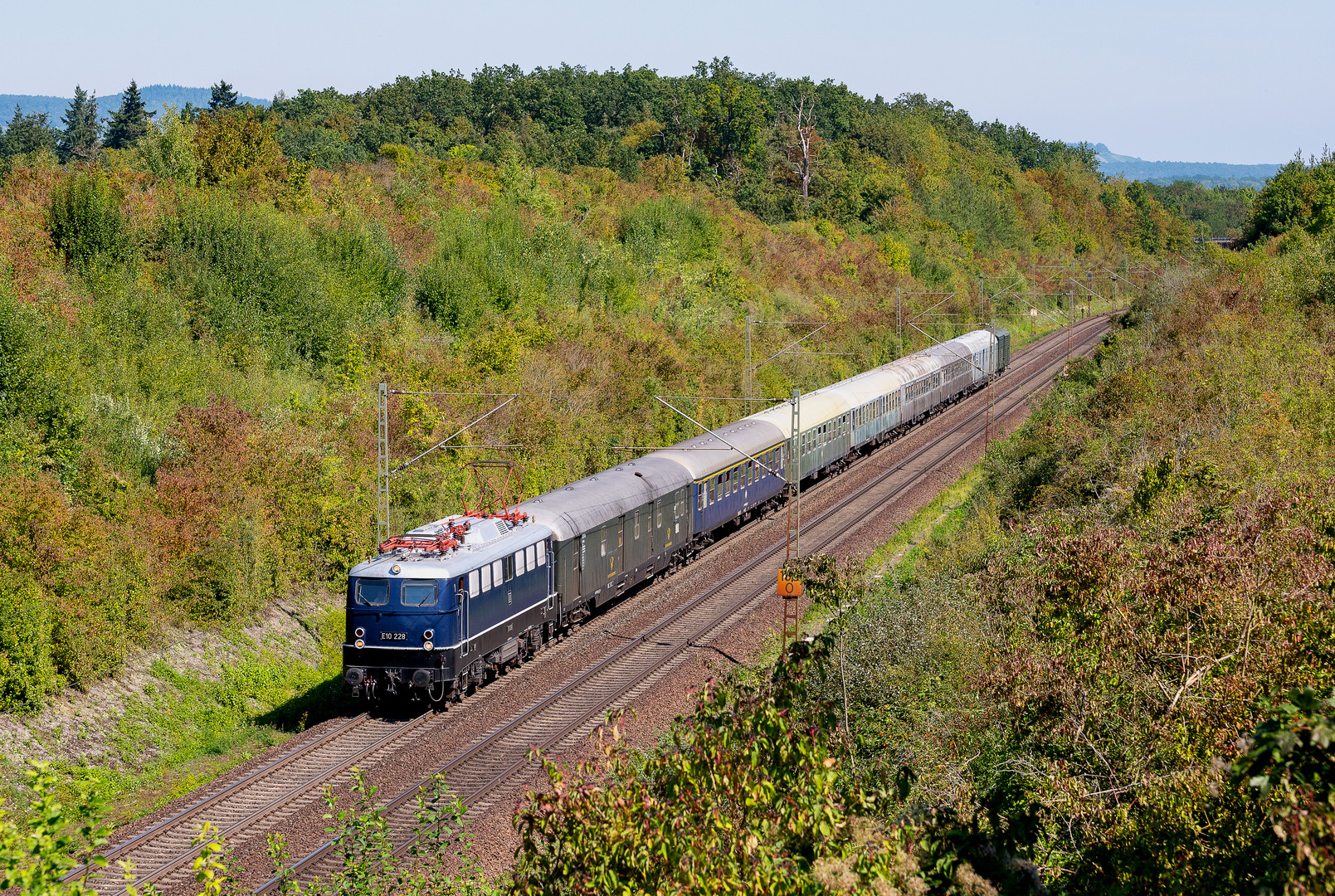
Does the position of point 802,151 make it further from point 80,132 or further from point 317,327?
point 317,327

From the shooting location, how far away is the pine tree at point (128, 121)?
8806 centimetres

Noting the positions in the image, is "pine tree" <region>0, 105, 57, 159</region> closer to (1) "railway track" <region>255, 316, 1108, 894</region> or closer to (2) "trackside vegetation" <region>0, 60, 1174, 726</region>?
(2) "trackside vegetation" <region>0, 60, 1174, 726</region>

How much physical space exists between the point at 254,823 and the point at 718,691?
11.8 metres

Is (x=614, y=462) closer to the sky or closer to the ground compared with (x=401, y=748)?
closer to the sky

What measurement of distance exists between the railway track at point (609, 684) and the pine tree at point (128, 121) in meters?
71.2

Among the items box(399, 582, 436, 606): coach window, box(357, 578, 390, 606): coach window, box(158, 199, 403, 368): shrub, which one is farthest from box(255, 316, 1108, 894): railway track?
box(158, 199, 403, 368): shrub

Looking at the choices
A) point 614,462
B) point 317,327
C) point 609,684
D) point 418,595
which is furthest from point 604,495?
point 317,327

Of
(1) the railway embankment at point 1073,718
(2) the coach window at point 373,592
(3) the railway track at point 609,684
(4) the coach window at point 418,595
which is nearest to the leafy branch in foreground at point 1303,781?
(1) the railway embankment at point 1073,718

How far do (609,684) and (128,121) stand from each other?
3319 inches

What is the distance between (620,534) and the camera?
92.6 feet

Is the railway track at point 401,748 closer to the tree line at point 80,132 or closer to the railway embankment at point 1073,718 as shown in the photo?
the railway embankment at point 1073,718

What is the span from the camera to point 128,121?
295 ft

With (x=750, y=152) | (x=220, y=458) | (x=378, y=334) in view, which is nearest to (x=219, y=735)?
(x=220, y=458)

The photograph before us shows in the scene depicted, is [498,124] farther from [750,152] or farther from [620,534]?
[620,534]
